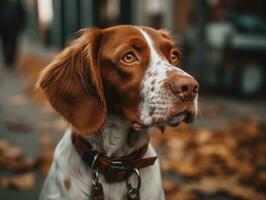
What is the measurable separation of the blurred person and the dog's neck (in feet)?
38.9

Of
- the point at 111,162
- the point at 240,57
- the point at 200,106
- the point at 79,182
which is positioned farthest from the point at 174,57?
the point at 240,57

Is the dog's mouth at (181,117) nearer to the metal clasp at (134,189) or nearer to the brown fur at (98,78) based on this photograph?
the brown fur at (98,78)

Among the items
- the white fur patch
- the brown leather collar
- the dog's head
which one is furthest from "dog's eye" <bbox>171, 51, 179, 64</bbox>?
the brown leather collar

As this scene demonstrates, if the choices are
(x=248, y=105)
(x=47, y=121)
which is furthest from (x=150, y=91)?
(x=248, y=105)

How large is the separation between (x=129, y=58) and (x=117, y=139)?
465 mm

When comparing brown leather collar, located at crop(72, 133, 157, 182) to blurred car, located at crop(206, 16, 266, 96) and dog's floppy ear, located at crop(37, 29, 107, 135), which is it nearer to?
dog's floppy ear, located at crop(37, 29, 107, 135)

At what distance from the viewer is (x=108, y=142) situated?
324cm

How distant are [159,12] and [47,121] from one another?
24.7 ft

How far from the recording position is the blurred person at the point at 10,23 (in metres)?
14.6

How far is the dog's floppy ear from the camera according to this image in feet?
10.4

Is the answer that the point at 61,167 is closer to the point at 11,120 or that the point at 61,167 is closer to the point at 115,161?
the point at 115,161

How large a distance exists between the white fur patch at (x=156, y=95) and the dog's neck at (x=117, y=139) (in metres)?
0.22

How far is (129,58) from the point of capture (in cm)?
314

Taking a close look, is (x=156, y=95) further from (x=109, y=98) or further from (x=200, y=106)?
(x=200, y=106)
